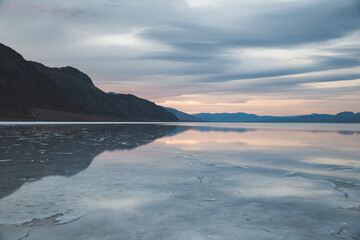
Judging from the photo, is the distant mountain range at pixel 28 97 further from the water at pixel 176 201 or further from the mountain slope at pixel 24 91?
the water at pixel 176 201

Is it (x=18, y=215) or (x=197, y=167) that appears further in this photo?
(x=197, y=167)

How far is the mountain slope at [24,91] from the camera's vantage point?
9538cm

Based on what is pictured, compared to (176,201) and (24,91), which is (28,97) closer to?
(24,91)

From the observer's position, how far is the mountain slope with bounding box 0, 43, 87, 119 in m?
95.4

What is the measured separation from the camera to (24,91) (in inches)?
4535

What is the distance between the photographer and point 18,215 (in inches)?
219

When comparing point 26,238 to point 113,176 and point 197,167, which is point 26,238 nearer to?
point 113,176

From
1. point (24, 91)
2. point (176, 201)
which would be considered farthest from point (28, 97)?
point (176, 201)

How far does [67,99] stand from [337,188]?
141 m

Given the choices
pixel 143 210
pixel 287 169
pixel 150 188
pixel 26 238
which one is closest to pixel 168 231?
pixel 143 210

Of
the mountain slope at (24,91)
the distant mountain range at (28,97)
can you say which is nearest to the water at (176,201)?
the distant mountain range at (28,97)

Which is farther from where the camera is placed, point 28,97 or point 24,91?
point 24,91

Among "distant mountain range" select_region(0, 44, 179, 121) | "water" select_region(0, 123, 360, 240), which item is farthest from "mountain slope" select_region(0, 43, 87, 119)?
"water" select_region(0, 123, 360, 240)

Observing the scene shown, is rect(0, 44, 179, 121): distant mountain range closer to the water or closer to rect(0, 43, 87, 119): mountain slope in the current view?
rect(0, 43, 87, 119): mountain slope
